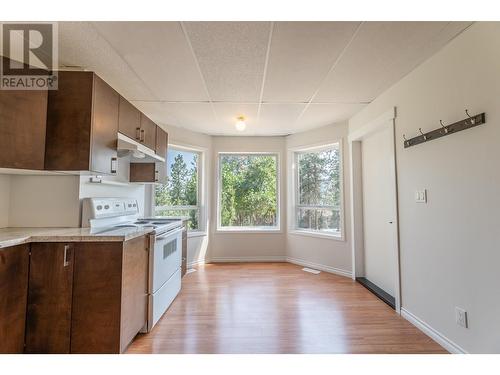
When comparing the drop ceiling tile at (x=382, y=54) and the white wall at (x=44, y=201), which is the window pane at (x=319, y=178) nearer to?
the drop ceiling tile at (x=382, y=54)

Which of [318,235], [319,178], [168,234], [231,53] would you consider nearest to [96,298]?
[168,234]

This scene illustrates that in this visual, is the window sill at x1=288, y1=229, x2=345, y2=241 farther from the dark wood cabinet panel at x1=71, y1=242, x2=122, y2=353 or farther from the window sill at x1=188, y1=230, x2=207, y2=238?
the dark wood cabinet panel at x1=71, y1=242, x2=122, y2=353

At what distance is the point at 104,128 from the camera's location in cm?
200

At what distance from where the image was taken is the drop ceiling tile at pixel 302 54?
5.60 feet

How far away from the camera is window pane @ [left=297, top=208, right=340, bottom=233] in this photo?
13.0 feet

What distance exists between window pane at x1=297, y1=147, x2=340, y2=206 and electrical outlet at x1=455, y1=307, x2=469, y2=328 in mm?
2217

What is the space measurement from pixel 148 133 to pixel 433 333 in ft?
10.9

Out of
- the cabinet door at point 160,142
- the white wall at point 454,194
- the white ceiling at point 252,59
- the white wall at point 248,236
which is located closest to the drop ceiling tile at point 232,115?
the white ceiling at point 252,59

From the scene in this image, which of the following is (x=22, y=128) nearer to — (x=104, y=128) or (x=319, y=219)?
(x=104, y=128)
